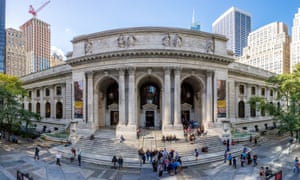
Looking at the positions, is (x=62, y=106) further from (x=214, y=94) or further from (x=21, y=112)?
(x=214, y=94)

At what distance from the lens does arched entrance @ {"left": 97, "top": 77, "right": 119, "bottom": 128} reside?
28281 mm

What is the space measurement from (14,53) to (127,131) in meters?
93.3

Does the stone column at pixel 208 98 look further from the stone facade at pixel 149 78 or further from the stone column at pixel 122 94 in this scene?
the stone column at pixel 122 94

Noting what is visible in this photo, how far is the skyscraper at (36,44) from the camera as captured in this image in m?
111

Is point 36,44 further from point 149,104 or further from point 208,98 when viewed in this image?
point 208,98

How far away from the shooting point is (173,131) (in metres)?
22.1

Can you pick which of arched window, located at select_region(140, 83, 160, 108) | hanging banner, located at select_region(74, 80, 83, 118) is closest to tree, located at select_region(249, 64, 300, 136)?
arched window, located at select_region(140, 83, 160, 108)

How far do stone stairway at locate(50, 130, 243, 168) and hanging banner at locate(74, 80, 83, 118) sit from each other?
201 inches

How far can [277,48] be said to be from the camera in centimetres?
6744

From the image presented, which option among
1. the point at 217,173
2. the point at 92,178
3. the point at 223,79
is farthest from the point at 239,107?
the point at 92,178

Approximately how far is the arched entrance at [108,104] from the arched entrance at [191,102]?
12082 millimetres

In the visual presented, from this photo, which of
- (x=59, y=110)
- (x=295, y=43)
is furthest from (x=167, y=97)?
(x=295, y=43)

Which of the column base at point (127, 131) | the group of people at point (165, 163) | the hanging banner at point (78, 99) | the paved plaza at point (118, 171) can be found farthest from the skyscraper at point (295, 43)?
the hanging banner at point (78, 99)

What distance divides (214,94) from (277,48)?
63.3m
